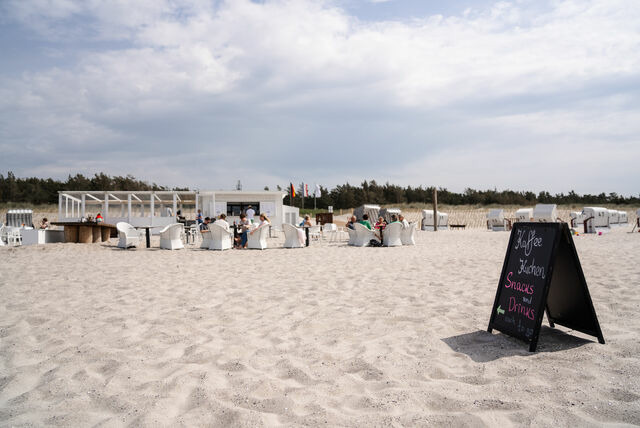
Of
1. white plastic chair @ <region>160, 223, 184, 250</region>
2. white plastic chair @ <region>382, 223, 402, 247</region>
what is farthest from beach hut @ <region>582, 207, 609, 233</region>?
white plastic chair @ <region>160, 223, 184, 250</region>

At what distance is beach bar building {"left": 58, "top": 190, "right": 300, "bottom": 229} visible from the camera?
61.2 feet

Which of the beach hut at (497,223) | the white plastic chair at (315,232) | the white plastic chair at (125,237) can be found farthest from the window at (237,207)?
the beach hut at (497,223)

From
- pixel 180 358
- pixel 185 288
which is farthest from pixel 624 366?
pixel 185 288

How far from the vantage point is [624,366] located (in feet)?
7.69

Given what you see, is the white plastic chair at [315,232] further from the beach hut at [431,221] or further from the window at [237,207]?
the beach hut at [431,221]

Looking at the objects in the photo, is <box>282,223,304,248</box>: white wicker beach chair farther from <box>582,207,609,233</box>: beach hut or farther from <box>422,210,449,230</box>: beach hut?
<box>422,210,449,230</box>: beach hut

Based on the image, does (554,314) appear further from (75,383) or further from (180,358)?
(75,383)

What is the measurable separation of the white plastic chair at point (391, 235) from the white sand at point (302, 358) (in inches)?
228

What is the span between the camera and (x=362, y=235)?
11.0 m

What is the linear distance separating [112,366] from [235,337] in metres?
0.87

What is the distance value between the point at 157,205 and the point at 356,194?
3217 cm

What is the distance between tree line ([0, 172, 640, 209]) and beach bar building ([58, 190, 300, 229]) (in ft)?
65.9

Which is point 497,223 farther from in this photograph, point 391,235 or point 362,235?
point 362,235

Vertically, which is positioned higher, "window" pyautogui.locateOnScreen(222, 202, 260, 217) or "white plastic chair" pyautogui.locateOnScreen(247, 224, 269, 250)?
"window" pyautogui.locateOnScreen(222, 202, 260, 217)
